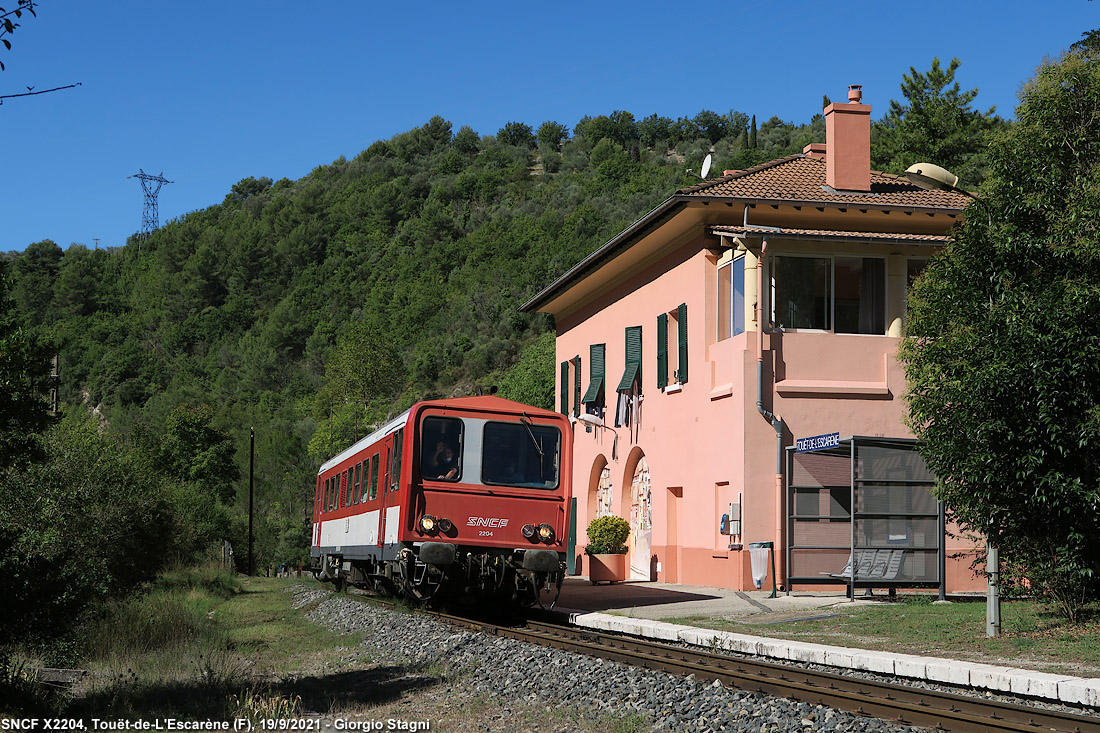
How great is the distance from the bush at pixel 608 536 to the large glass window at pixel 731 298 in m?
5.67

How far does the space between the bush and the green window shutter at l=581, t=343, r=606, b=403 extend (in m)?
4.62

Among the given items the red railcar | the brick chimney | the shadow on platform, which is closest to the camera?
the red railcar

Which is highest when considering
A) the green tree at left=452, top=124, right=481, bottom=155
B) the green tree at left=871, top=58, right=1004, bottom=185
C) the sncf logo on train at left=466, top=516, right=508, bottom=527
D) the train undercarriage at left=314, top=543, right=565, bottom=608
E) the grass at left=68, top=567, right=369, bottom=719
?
the green tree at left=452, top=124, right=481, bottom=155

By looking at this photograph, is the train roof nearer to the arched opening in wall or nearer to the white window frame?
the white window frame

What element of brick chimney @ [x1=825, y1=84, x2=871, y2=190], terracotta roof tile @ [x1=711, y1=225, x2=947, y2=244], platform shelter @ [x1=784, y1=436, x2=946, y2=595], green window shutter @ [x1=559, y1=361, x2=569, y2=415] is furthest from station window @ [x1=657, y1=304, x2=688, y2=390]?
green window shutter @ [x1=559, y1=361, x2=569, y2=415]

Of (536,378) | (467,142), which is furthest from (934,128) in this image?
(467,142)

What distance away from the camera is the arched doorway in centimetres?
2616

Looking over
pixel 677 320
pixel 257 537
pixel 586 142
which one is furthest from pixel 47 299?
pixel 677 320

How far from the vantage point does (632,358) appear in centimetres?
2680

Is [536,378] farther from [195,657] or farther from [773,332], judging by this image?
[195,657]

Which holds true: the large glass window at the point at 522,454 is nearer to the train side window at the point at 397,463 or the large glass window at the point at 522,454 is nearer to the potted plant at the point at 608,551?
the train side window at the point at 397,463

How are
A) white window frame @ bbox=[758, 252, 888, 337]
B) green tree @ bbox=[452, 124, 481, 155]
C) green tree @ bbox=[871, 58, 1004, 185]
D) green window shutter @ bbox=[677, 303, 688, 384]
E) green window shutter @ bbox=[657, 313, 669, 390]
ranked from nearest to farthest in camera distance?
white window frame @ bbox=[758, 252, 888, 337]
green window shutter @ bbox=[677, 303, 688, 384]
green window shutter @ bbox=[657, 313, 669, 390]
green tree @ bbox=[871, 58, 1004, 185]
green tree @ bbox=[452, 124, 481, 155]

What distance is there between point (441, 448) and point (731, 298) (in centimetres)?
812

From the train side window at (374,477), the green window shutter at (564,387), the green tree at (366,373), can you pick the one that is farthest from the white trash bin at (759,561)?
the green tree at (366,373)
